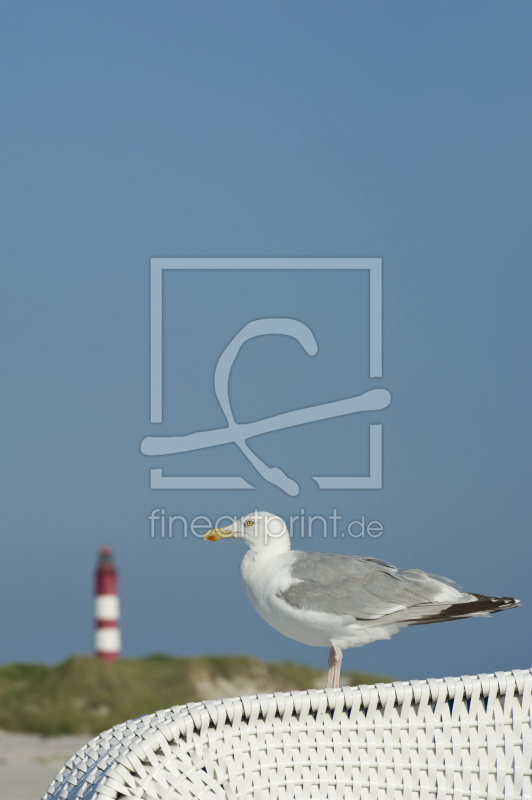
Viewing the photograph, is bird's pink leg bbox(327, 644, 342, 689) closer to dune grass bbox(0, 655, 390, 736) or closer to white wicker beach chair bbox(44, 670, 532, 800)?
white wicker beach chair bbox(44, 670, 532, 800)

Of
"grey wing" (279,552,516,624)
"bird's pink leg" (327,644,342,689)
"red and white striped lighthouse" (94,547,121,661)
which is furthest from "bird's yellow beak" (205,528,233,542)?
"red and white striped lighthouse" (94,547,121,661)

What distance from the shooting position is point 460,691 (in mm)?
2047

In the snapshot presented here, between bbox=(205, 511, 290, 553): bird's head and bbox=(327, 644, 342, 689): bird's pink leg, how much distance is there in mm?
383

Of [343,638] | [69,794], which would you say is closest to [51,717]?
[343,638]

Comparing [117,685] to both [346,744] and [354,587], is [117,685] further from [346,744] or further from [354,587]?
[346,744]

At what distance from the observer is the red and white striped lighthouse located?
14.3 metres

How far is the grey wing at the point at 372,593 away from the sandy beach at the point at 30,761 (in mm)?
3231

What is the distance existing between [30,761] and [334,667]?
4986mm

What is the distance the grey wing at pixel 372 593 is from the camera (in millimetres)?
2953

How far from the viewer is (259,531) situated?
3.16 metres

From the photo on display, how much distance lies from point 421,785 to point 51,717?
290 inches

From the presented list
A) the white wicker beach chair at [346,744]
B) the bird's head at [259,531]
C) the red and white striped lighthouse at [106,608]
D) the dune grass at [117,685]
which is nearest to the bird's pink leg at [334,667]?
the bird's head at [259,531]

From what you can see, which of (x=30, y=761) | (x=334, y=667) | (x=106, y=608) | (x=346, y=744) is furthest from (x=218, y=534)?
(x=106, y=608)

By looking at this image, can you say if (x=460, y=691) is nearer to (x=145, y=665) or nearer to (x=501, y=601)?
(x=501, y=601)
